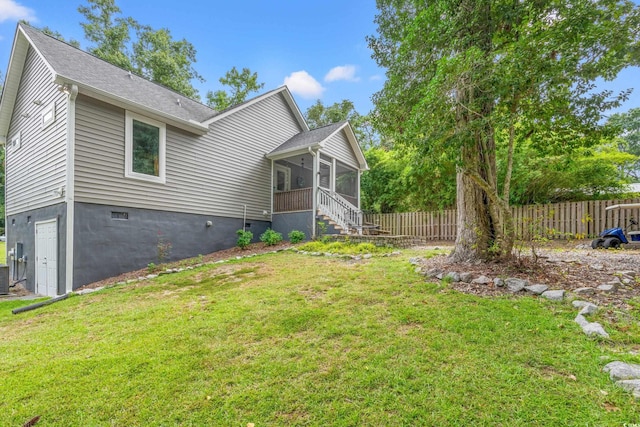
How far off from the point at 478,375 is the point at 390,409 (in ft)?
2.52

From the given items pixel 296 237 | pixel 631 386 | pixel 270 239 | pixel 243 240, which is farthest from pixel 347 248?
pixel 631 386

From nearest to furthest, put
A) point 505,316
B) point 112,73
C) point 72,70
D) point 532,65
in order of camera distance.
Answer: point 505,316 → point 532,65 → point 72,70 → point 112,73

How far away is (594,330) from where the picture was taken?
2.61m

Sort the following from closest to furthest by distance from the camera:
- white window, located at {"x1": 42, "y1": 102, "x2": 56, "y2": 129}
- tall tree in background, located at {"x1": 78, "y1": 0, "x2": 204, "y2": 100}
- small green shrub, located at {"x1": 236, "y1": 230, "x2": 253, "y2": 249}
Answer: white window, located at {"x1": 42, "y1": 102, "x2": 56, "y2": 129}, small green shrub, located at {"x1": 236, "y1": 230, "x2": 253, "y2": 249}, tall tree in background, located at {"x1": 78, "y1": 0, "x2": 204, "y2": 100}

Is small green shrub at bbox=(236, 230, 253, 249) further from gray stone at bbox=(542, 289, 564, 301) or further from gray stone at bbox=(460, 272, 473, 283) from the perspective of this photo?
gray stone at bbox=(542, 289, 564, 301)

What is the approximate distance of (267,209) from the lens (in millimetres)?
11664

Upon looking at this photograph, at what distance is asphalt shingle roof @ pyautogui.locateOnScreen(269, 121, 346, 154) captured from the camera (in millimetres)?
11219

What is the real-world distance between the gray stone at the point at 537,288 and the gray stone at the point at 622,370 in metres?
1.57

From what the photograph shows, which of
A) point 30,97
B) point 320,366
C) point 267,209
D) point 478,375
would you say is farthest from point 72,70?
point 478,375

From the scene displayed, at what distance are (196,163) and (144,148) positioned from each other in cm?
156

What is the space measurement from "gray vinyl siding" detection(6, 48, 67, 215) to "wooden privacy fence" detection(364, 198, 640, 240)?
32.9ft

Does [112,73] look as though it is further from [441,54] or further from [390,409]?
[390,409]

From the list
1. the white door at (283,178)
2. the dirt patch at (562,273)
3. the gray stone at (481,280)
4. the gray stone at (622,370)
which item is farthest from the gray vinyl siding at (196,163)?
the gray stone at (622,370)

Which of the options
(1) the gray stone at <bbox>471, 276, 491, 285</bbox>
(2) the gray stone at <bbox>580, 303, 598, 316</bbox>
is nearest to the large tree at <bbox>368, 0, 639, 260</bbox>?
(1) the gray stone at <bbox>471, 276, 491, 285</bbox>
